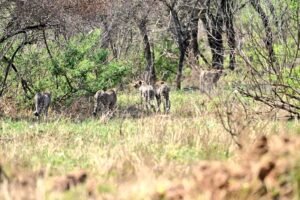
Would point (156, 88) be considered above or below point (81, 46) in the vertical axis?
below

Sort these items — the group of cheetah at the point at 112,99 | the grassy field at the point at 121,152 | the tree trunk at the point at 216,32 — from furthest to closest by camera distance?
1. the group of cheetah at the point at 112,99
2. the tree trunk at the point at 216,32
3. the grassy field at the point at 121,152

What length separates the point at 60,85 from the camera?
20594 millimetres

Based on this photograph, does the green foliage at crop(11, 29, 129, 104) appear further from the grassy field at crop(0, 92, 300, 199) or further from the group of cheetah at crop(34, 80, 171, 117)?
the grassy field at crop(0, 92, 300, 199)

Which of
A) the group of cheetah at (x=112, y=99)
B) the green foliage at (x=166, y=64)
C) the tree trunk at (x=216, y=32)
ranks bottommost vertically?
the group of cheetah at (x=112, y=99)

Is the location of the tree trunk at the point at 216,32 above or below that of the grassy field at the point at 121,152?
above

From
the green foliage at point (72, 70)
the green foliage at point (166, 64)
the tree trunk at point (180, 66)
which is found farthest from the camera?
the green foliage at point (166, 64)

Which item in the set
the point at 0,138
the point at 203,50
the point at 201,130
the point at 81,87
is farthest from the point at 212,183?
the point at 203,50

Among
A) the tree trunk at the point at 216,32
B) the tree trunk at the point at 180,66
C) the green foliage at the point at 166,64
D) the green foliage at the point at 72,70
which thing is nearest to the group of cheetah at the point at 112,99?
the green foliage at the point at 72,70

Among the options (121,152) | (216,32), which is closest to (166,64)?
(216,32)

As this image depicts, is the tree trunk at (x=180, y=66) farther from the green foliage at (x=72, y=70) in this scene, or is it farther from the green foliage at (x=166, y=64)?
the green foliage at (x=72, y=70)

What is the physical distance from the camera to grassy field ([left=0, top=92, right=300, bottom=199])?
6180mm

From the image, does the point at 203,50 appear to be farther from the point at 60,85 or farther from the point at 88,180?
the point at 88,180

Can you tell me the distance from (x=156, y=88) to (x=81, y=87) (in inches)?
94.4

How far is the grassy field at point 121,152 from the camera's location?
618 cm
